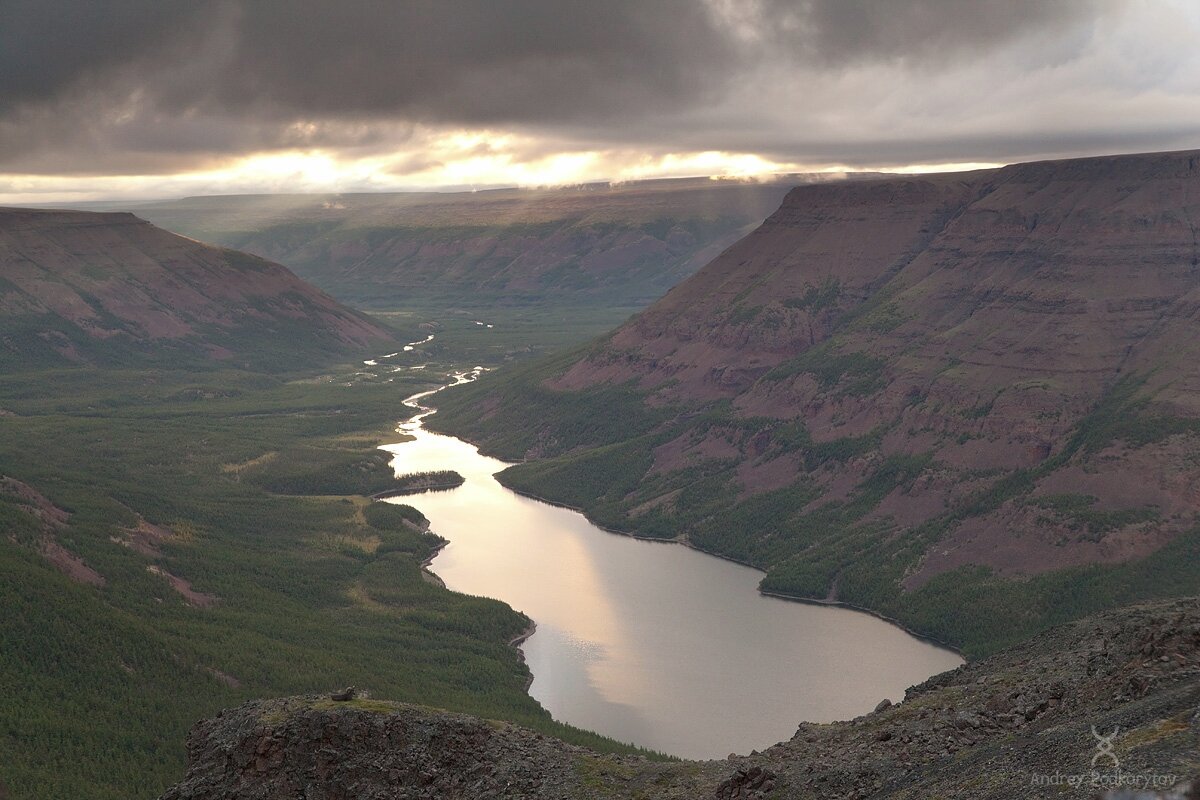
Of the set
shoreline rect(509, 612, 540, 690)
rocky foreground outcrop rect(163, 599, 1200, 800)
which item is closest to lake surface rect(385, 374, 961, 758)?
shoreline rect(509, 612, 540, 690)

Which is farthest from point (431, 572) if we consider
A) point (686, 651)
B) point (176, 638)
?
point (176, 638)

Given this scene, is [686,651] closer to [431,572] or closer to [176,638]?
[431,572]

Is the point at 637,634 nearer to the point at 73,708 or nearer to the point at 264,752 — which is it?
the point at 73,708

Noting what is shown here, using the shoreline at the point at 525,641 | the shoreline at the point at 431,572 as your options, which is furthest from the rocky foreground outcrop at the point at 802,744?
the shoreline at the point at 431,572

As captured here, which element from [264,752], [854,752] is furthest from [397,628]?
[854,752]

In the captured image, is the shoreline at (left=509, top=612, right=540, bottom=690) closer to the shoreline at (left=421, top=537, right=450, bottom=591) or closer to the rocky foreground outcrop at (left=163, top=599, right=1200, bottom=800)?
the shoreline at (left=421, top=537, right=450, bottom=591)

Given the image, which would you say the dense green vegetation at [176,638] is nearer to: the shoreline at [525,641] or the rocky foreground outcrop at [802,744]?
the shoreline at [525,641]
